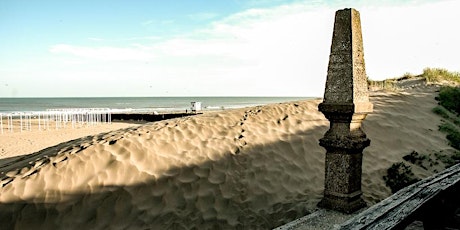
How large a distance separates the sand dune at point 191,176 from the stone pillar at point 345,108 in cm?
102

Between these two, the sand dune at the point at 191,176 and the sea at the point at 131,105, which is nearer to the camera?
the sand dune at the point at 191,176

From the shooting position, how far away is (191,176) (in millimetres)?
7703

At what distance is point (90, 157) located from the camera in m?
7.90

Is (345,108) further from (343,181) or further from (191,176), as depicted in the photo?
(191,176)

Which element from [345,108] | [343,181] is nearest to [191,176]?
[343,181]

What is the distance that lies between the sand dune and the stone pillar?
1024 millimetres

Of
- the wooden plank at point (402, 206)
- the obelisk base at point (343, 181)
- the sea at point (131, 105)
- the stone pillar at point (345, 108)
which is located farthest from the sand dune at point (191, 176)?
the sea at point (131, 105)

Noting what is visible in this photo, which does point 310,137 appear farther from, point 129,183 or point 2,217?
point 2,217

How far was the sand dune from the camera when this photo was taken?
259 inches

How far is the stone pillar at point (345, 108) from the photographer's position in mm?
5605

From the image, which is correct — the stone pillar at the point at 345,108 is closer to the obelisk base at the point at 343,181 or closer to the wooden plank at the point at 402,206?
the obelisk base at the point at 343,181

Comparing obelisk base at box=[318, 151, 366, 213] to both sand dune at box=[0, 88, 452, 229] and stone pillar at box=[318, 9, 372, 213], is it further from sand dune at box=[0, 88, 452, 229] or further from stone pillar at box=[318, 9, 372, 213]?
sand dune at box=[0, 88, 452, 229]

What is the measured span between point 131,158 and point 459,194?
635 cm

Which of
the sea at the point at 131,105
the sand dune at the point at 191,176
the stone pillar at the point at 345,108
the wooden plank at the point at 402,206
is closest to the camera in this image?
A: the wooden plank at the point at 402,206
